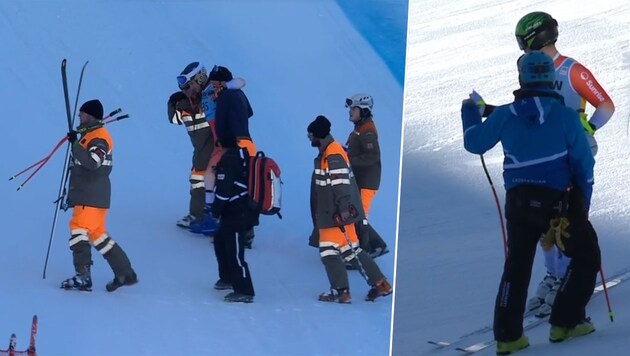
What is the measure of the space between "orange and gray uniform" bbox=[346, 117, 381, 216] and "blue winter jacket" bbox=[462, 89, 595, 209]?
9.44ft

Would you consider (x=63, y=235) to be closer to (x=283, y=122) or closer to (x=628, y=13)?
(x=283, y=122)

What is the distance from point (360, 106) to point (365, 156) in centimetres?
35

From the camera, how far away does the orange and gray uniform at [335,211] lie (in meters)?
8.85

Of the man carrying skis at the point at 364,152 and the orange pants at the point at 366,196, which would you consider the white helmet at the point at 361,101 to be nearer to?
the man carrying skis at the point at 364,152

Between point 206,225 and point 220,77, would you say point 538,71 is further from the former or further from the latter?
point 206,225

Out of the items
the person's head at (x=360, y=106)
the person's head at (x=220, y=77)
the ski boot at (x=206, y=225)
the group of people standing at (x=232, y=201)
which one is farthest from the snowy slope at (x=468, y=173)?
the person's head at (x=220, y=77)

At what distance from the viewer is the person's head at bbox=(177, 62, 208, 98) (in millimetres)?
9812

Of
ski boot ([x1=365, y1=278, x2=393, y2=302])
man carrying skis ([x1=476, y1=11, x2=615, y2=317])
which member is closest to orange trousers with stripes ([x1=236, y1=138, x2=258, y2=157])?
ski boot ([x1=365, y1=278, x2=393, y2=302])

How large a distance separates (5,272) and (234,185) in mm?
1608

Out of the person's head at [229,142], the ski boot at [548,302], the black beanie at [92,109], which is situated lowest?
the ski boot at [548,302]

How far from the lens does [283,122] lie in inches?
496

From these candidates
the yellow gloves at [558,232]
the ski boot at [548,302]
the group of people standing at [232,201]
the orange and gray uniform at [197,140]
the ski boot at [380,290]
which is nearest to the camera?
the yellow gloves at [558,232]

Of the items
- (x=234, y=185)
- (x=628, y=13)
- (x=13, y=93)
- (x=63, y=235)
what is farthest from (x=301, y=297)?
(x=628, y=13)

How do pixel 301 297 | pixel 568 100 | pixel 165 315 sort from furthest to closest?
pixel 301 297 → pixel 165 315 → pixel 568 100
